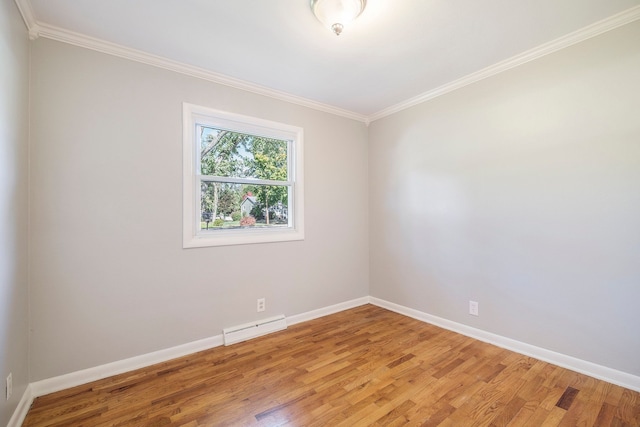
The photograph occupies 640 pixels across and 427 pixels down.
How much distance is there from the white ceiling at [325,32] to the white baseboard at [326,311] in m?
2.53

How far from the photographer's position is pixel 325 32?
2.02 metres

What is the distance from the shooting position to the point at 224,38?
2082mm

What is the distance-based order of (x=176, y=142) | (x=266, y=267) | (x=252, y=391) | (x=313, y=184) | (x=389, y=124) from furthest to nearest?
(x=389, y=124)
(x=313, y=184)
(x=266, y=267)
(x=176, y=142)
(x=252, y=391)

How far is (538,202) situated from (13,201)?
370cm

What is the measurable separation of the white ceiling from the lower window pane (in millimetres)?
1087

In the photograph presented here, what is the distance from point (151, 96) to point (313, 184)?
1.77 m

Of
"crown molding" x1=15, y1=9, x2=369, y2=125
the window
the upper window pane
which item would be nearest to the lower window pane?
the window

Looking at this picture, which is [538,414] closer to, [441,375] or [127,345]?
[441,375]

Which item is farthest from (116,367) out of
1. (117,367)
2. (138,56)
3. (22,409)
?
(138,56)

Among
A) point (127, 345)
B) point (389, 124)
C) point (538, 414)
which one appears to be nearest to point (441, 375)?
point (538, 414)

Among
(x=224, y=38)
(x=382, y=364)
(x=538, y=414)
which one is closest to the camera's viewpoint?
(x=538, y=414)

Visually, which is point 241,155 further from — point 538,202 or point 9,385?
point 538,202

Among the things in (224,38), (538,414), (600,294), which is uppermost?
(224,38)

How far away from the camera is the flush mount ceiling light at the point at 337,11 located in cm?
165
